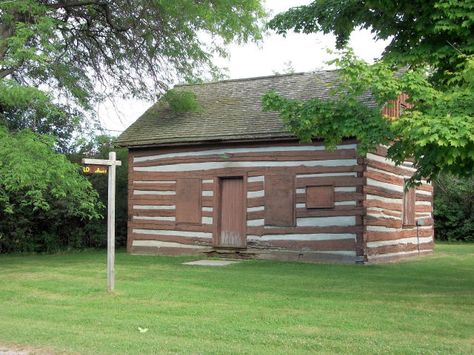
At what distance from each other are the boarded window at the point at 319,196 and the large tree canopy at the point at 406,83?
16.1 feet

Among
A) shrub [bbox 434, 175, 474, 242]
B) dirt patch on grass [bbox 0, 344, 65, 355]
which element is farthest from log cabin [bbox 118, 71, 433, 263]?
dirt patch on grass [bbox 0, 344, 65, 355]

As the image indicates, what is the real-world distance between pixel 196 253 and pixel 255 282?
6.32 meters

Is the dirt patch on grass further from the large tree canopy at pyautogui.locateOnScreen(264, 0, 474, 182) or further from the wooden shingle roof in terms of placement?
the wooden shingle roof

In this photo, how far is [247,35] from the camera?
17.3 m

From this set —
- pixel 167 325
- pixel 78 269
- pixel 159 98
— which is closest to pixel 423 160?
pixel 167 325

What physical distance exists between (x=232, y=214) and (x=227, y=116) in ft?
10.3

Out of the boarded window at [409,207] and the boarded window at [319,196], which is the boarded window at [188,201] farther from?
the boarded window at [409,207]

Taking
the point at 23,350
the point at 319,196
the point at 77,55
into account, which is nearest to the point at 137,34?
the point at 77,55

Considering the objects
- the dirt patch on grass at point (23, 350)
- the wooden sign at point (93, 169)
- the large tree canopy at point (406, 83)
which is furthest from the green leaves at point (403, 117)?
the dirt patch on grass at point (23, 350)

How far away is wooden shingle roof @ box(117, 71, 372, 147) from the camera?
16.8 metres

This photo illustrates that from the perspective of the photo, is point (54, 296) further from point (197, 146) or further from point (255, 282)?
point (197, 146)

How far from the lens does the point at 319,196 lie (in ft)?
51.5

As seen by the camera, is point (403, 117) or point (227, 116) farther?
point (227, 116)

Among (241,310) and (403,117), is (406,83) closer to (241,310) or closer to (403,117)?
(403,117)
